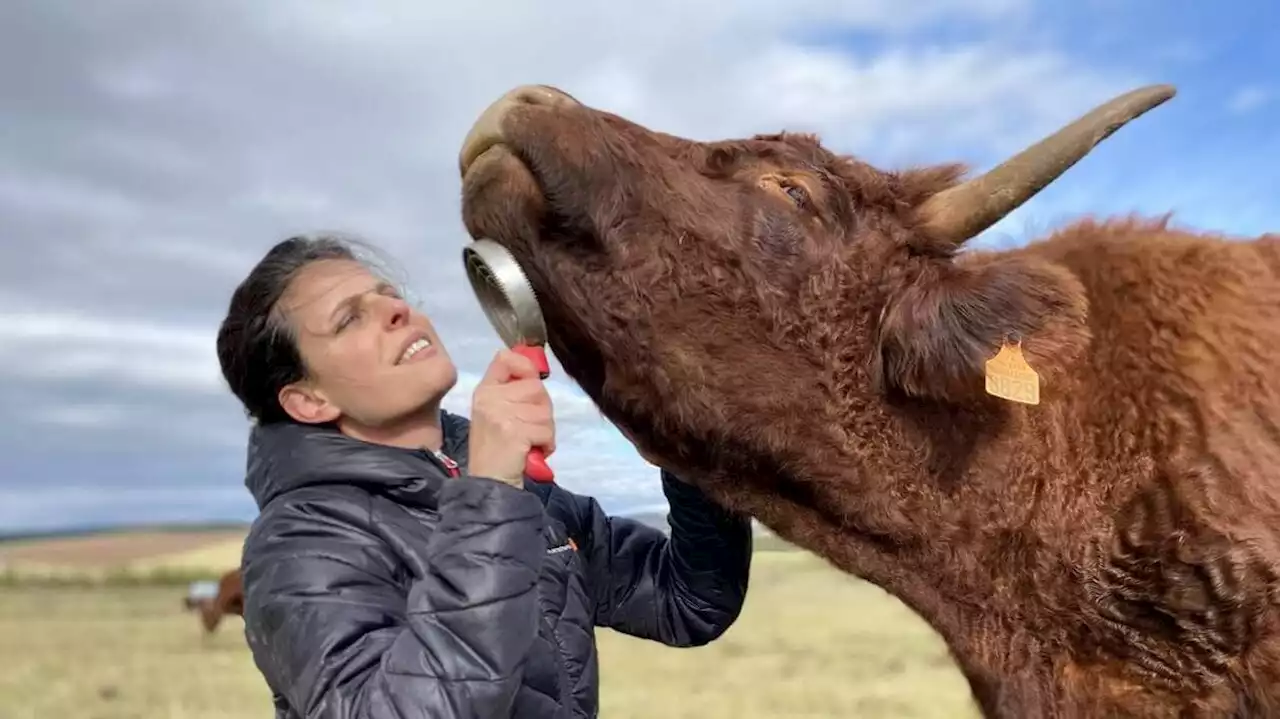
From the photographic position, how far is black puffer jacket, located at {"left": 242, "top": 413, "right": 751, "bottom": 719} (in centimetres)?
227

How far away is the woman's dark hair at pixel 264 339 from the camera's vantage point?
9.86 feet

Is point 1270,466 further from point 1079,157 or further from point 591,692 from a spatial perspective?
point 591,692

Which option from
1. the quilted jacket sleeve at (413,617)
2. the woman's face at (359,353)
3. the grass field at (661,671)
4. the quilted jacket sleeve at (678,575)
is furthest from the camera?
the grass field at (661,671)

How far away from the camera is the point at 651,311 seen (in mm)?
2939

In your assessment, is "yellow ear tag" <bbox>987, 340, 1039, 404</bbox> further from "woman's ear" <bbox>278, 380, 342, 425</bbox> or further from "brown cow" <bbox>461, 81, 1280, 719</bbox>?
"woman's ear" <bbox>278, 380, 342, 425</bbox>

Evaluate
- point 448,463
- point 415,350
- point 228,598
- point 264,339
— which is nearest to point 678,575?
point 448,463

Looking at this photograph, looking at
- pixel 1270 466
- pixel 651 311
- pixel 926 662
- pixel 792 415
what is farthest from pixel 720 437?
pixel 926 662

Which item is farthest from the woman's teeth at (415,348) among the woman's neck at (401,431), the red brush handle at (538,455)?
the red brush handle at (538,455)

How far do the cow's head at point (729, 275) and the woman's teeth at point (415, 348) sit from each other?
13.4 inches

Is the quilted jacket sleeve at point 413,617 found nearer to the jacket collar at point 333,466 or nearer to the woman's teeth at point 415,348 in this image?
the jacket collar at point 333,466

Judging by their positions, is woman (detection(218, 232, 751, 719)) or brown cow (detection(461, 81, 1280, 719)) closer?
woman (detection(218, 232, 751, 719))

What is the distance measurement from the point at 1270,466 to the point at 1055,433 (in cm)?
51

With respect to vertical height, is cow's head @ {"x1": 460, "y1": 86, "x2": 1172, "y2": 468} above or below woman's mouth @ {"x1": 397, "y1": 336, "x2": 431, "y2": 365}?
above

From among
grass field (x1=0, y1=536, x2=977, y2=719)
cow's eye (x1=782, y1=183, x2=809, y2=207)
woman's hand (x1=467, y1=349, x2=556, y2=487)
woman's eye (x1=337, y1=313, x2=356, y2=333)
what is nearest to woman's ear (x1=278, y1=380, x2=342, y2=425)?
woman's eye (x1=337, y1=313, x2=356, y2=333)
